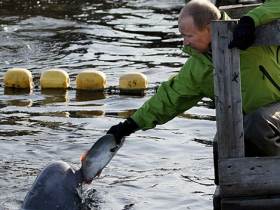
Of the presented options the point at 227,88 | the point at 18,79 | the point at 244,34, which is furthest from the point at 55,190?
the point at 18,79

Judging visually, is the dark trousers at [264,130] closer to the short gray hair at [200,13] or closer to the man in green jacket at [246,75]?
the man in green jacket at [246,75]

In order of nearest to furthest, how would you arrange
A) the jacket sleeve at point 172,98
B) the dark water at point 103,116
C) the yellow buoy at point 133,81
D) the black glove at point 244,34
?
the black glove at point 244,34 < the jacket sleeve at point 172,98 < the dark water at point 103,116 < the yellow buoy at point 133,81

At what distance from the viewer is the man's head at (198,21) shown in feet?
21.3

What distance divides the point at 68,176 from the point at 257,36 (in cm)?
227

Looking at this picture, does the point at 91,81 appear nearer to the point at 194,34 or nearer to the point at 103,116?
the point at 103,116

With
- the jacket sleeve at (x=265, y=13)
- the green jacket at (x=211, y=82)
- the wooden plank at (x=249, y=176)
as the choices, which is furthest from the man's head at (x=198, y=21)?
the wooden plank at (x=249, y=176)

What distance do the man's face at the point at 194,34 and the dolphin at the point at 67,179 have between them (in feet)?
3.95

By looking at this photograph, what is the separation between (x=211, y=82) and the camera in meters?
6.78

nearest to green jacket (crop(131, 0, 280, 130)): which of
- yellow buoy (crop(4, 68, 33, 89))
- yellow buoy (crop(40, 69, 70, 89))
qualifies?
yellow buoy (crop(40, 69, 70, 89))

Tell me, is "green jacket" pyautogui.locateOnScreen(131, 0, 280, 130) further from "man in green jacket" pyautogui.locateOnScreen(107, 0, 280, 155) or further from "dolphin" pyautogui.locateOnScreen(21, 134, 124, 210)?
"dolphin" pyautogui.locateOnScreen(21, 134, 124, 210)

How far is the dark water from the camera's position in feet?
28.0

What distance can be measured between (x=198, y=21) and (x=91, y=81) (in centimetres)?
679

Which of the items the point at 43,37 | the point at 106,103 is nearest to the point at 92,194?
the point at 106,103

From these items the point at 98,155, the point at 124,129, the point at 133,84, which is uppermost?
the point at 124,129
